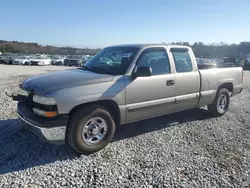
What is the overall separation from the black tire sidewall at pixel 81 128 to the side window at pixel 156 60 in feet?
3.89

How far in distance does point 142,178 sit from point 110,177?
442mm

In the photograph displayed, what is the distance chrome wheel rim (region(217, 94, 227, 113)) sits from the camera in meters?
5.99

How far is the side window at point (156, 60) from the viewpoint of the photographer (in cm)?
435

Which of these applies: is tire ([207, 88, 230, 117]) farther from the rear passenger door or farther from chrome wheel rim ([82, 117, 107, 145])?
chrome wheel rim ([82, 117, 107, 145])

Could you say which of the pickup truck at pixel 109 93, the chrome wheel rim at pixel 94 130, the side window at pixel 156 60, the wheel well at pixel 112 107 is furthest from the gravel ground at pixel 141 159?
the side window at pixel 156 60

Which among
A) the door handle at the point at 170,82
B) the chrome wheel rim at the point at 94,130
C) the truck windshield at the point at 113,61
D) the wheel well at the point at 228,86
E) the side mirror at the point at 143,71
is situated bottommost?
the chrome wheel rim at the point at 94,130

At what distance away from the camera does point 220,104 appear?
609 centimetres

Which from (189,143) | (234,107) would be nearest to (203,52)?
(234,107)

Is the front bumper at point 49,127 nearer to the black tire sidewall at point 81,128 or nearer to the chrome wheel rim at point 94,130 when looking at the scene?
the black tire sidewall at point 81,128

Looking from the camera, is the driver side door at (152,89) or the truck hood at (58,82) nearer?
the truck hood at (58,82)

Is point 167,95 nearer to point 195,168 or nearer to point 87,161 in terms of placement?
point 195,168

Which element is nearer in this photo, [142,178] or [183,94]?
[142,178]

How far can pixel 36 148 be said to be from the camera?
3920 millimetres

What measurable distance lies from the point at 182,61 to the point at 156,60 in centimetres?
80
